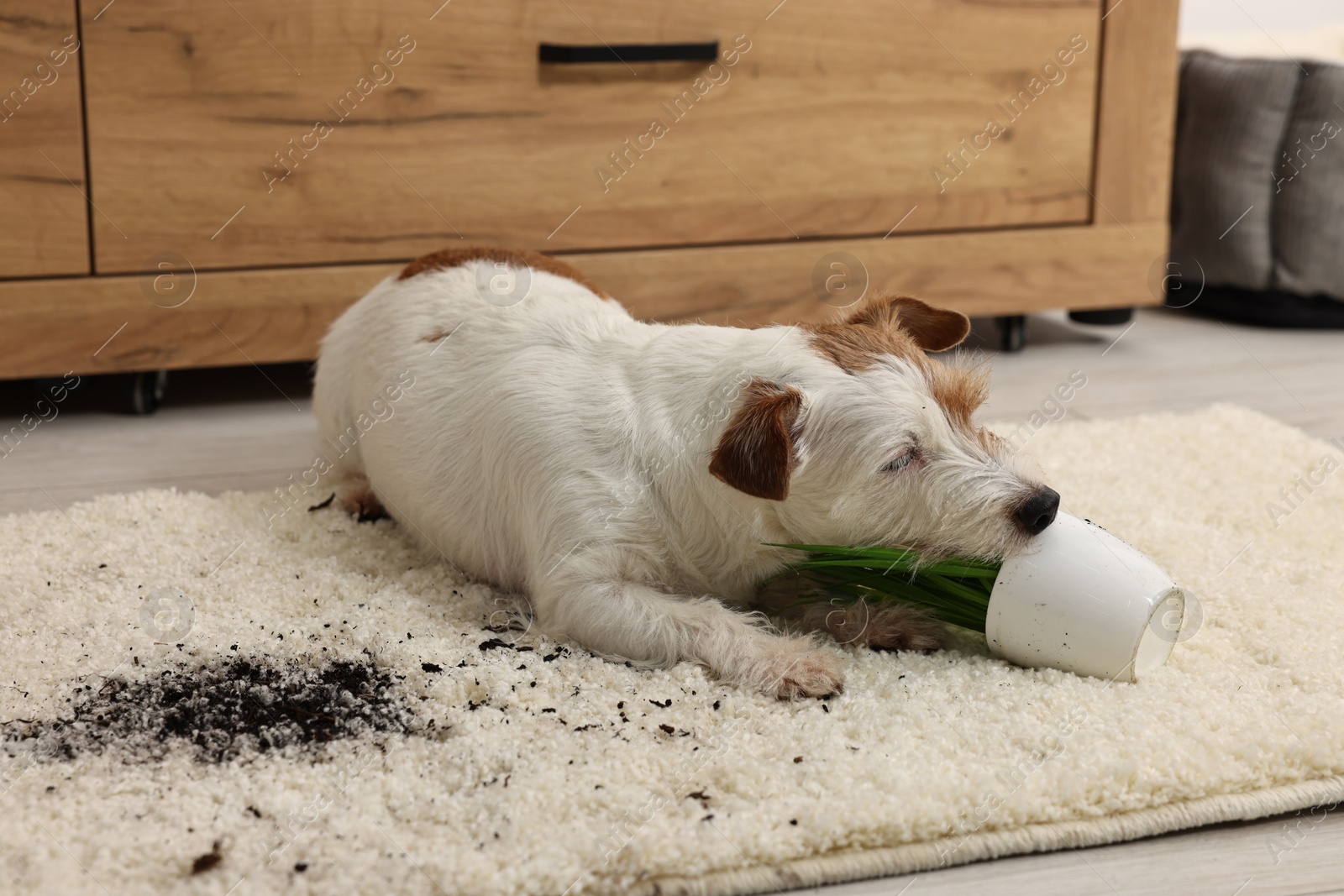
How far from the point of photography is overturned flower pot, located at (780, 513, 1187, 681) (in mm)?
1422

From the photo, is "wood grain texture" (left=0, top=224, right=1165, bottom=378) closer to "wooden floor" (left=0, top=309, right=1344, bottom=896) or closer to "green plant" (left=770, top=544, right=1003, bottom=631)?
"wooden floor" (left=0, top=309, right=1344, bottom=896)

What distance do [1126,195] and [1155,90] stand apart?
0.80 ft

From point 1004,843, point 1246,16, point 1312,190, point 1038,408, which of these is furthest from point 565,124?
point 1246,16

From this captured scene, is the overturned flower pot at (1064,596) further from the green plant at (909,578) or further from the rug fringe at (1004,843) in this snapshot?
the rug fringe at (1004,843)

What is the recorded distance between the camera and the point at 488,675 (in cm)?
147

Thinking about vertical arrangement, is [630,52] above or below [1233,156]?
above

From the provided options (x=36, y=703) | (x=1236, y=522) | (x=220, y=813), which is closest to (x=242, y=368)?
(x=36, y=703)

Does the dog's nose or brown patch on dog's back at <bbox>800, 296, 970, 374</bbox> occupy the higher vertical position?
brown patch on dog's back at <bbox>800, 296, 970, 374</bbox>

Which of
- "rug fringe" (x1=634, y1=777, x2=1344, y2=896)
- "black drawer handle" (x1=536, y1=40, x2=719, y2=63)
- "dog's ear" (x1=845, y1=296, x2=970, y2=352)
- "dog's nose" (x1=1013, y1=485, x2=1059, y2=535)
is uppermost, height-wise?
"black drawer handle" (x1=536, y1=40, x2=719, y2=63)

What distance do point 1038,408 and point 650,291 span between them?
858 mm

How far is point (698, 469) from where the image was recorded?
154 centimetres

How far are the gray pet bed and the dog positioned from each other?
6.76 ft

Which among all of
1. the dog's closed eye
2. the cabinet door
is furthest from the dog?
the cabinet door

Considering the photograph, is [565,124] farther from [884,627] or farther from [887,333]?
[884,627]
